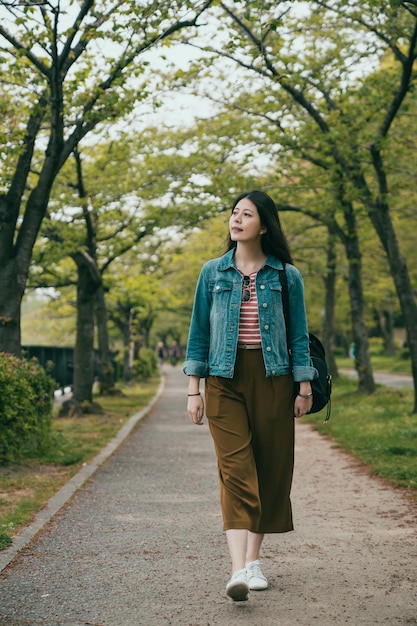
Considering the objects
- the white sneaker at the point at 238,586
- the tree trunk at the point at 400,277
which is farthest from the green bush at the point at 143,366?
the white sneaker at the point at 238,586

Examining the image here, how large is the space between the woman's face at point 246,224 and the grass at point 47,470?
8.35 ft

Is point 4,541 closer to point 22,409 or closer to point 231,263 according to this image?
point 231,263

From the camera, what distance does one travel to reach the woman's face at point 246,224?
441 cm

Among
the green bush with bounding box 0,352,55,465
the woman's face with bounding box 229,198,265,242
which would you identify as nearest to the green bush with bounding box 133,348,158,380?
the green bush with bounding box 0,352,55,465

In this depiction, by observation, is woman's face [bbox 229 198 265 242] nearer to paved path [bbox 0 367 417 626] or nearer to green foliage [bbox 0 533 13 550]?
paved path [bbox 0 367 417 626]

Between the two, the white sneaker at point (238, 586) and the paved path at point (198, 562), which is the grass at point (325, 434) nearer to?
the paved path at point (198, 562)

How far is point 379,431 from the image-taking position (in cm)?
1192

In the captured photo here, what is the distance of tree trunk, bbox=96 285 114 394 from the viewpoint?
22.5m

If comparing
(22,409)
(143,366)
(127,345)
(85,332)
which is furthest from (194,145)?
(143,366)

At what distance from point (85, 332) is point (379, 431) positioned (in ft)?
26.1

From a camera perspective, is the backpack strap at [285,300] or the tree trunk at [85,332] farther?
the tree trunk at [85,332]

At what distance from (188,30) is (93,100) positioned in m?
2.56

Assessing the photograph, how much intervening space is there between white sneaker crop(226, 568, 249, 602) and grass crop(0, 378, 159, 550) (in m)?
1.92

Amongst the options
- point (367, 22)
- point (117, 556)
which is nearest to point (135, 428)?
point (367, 22)
